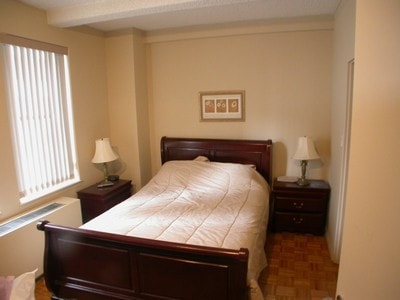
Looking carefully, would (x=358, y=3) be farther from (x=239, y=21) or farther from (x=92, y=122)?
(x=92, y=122)

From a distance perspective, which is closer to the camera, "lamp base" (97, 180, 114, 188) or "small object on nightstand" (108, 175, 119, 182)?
"lamp base" (97, 180, 114, 188)

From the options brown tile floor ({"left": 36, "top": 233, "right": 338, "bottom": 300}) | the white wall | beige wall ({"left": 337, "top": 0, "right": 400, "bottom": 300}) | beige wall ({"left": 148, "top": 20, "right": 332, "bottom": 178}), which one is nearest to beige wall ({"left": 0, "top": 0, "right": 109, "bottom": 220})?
beige wall ({"left": 148, "top": 20, "right": 332, "bottom": 178})

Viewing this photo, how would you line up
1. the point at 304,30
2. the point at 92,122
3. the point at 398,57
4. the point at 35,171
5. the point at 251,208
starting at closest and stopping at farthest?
the point at 398,57, the point at 251,208, the point at 35,171, the point at 304,30, the point at 92,122

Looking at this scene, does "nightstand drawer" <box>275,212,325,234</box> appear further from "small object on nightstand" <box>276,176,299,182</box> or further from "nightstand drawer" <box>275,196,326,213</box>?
"small object on nightstand" <box>276,176,299,182</box>

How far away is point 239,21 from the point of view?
3.20m

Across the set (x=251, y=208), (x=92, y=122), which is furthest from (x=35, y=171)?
(x=251, y=208)

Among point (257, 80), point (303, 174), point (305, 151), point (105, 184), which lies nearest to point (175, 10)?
point (257, 80)

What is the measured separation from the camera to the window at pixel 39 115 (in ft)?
8.14

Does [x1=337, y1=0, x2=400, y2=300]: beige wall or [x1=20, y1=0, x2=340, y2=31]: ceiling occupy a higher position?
[x1=20, y1=0, x2=340, y2=31]: ceiling

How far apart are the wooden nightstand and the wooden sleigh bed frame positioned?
1.08 m

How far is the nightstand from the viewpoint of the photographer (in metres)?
3.01

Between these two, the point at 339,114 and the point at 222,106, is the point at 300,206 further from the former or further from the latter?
the point at 222,106

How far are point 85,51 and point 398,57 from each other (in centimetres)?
336

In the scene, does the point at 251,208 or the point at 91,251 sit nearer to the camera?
the point at 91,251
